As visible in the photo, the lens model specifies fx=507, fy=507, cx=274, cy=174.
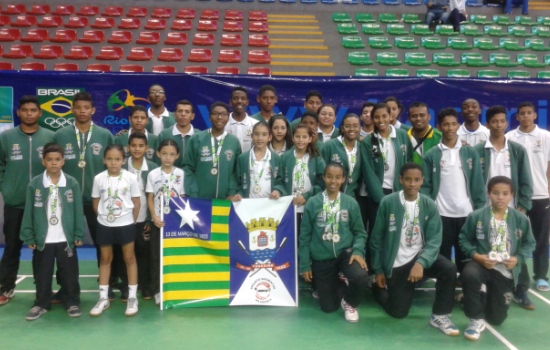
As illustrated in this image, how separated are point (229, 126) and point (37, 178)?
2322 millimetres

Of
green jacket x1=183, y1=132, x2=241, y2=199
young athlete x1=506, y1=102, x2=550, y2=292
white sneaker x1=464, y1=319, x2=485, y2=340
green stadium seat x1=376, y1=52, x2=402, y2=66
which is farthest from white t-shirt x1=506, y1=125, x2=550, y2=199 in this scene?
green stadium seat x1=376, y1=52, x2=402, y2=66

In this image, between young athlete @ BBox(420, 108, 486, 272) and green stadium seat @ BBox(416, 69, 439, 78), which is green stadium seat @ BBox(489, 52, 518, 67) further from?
young athlete @ BBox(420, 108, 486, 272)

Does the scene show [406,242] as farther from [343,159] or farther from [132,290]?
[132,290]

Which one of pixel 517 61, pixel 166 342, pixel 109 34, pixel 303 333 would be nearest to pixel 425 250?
pixel 303 333

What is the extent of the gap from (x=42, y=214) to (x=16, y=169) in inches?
29.3

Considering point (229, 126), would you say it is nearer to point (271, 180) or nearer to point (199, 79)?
point (271, 180)

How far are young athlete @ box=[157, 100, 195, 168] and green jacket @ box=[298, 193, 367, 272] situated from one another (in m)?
1.67

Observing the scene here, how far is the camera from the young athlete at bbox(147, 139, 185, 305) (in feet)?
17.2

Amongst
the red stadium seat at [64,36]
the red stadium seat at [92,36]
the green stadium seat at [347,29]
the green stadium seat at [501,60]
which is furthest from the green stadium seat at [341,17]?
the red stadium seat at [64,36]

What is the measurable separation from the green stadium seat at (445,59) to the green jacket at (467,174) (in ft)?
32.9

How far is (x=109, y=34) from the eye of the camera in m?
15.7

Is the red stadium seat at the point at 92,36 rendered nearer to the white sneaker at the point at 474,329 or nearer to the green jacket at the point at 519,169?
the green jacket at the point at 519,169

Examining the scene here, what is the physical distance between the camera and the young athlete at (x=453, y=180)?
5.31 metres

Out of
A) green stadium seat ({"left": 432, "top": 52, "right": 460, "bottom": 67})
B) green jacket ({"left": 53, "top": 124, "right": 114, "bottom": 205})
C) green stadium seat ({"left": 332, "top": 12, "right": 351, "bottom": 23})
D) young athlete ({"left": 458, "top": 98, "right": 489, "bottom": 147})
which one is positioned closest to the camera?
green jacket ({"left": 53, "top": 124, "right": 114, "bottom": 205})
